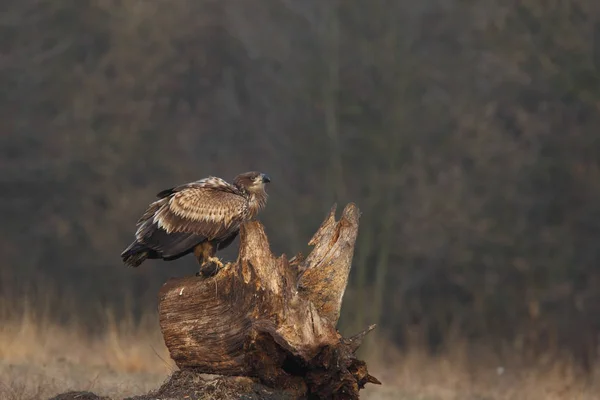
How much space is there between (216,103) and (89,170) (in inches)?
109

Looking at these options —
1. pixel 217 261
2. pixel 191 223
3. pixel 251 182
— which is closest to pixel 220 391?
pixel 217 261

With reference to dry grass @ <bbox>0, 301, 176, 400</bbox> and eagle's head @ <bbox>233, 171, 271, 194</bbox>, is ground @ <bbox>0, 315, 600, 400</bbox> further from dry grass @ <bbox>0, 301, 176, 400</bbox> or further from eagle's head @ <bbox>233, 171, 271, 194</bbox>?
eagle's head @ <bbox>233, 171, 271, 194</bbox>

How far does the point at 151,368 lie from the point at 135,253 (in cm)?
481

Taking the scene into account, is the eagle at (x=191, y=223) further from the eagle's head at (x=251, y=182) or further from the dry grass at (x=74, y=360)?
the dry grass at (x=74, y=360)

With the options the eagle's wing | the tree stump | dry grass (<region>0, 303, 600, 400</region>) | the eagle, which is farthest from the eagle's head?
dry grass (<region>0, 303, 600, 400</region>)

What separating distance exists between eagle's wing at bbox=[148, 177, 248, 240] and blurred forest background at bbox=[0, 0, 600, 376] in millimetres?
8595

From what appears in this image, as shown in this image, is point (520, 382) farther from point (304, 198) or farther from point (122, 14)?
point (122, 14)

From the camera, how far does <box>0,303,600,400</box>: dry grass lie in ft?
35.2

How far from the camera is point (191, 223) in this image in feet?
26.0

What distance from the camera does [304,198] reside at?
19.0 meters

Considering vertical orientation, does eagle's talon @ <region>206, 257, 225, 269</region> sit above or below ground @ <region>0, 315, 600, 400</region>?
above

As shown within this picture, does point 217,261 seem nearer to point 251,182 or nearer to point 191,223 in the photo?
point 191,223

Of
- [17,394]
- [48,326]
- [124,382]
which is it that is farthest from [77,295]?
[17,394]

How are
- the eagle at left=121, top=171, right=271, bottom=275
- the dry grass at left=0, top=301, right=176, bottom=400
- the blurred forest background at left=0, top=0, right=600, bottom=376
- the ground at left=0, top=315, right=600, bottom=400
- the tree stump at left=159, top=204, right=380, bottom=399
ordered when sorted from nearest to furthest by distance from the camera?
the tree stump at left=159, top=204, right=380, bottom=399, the eagle at left=121, top=171, right=271, bottom=275, the dry grass at left=0, top=301, right=176, bottom=400, the ground at left=0, top=315, right=600, bottom=400, the blurred forest background at left=0, top=0, right=600, bottom=376
